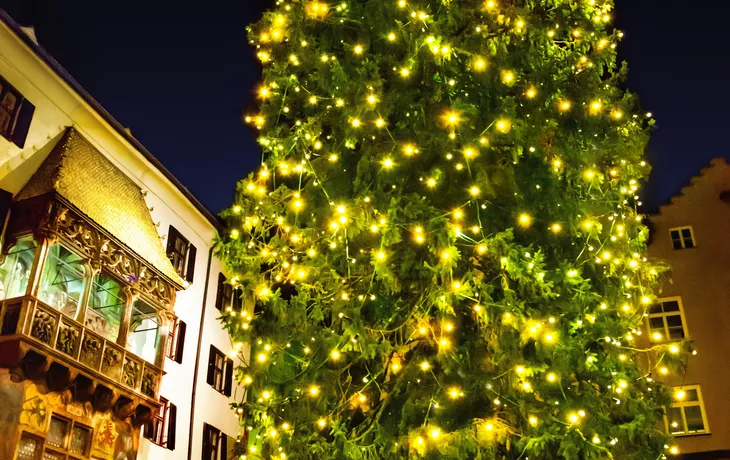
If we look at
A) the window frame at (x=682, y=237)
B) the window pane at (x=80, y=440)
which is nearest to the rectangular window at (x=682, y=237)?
the window frame at (x=682, y=237)

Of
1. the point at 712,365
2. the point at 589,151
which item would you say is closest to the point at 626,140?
the point at 589,151

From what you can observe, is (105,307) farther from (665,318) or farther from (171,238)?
(665,318)

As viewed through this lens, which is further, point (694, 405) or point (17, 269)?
point (694, 405)

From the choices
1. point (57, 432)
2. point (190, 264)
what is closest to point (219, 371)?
point (190, 264)

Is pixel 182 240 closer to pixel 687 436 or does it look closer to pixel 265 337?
pixel 265 337

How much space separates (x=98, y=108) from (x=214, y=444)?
1039 centimetres

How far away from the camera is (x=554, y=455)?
8.70 meters

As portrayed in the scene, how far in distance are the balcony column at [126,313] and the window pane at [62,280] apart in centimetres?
104

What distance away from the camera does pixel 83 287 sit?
1546cm

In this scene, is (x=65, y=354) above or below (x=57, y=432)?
above

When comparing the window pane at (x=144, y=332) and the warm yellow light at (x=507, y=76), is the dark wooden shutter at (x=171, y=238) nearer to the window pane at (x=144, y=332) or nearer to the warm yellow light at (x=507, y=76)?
the window pane at (x=144, y=332)

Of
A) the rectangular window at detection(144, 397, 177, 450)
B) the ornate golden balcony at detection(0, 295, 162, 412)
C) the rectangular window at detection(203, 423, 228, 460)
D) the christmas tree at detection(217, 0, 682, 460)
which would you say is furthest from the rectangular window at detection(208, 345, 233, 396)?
the christmas tree at detection(217, 0, 682, 460)

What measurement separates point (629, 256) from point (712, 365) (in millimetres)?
9941

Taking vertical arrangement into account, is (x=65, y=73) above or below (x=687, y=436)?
above
